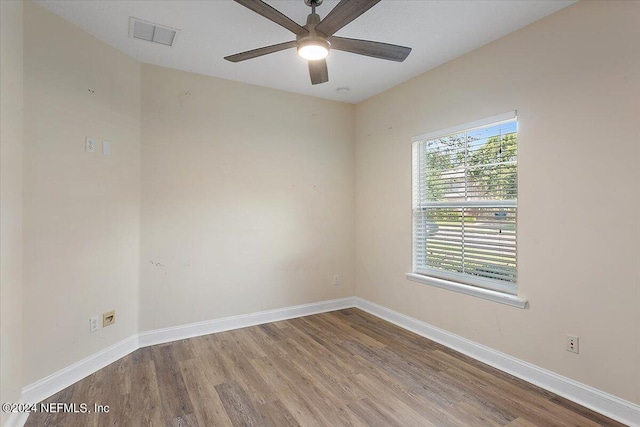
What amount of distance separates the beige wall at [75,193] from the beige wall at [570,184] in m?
3.00

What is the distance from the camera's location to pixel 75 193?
2.44 meters

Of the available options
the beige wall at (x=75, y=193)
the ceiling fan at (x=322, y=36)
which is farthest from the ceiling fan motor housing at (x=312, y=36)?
the beige wall at (x=75, y=193)

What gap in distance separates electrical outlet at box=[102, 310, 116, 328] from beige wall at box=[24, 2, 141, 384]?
0.13 ft

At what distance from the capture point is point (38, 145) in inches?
86.4

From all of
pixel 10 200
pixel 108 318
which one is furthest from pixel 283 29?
pixel 108 318

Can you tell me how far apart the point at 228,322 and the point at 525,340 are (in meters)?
2.77

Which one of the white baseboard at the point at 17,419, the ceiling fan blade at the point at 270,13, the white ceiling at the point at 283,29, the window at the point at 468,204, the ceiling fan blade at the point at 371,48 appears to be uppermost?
the white ceiling at the point at 283,29

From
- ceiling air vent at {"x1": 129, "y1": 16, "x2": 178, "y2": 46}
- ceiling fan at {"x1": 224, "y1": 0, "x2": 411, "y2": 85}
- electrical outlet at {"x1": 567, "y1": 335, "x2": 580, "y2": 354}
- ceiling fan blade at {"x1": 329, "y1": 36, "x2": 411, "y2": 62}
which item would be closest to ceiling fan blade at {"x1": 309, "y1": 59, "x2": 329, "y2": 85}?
ceiling fan at {"x1": 224, "y1": 0, "x2": 411, "y2": 85}

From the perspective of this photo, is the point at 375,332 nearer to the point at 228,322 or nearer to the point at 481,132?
the point at 228,322

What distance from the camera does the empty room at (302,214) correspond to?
1998mm

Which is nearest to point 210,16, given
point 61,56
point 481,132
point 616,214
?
point 61,56

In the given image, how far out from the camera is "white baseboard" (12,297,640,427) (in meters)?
2.00

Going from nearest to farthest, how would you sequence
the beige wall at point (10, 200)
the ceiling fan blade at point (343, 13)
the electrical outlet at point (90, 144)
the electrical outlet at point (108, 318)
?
the ceiling fan blade at point (343, 13)
the beige wall at point (10, 200)
the electrical outlet at point (90, 144)
the electrical outlet at point (108, 318)

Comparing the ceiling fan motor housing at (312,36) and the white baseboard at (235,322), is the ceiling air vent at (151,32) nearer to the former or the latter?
the ceiling fan motor housing at (312,36)
